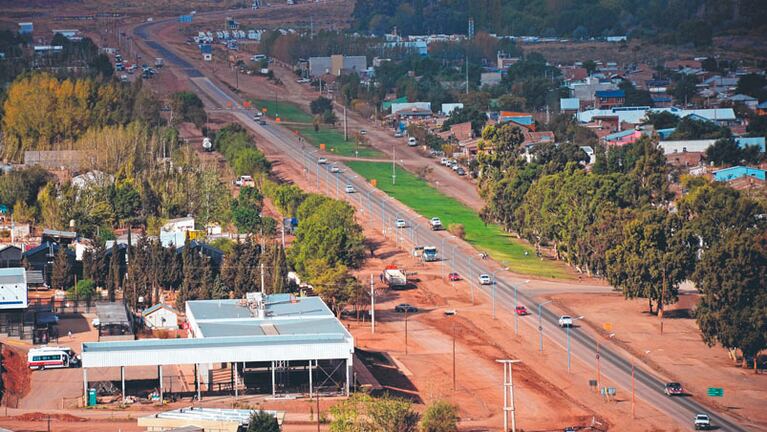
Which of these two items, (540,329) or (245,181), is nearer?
(540,329)

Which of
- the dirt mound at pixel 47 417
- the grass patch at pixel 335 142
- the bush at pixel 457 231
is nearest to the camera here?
the dirt mound at pixel 47 417

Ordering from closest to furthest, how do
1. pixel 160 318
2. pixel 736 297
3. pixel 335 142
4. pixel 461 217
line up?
pixel 736 297
pixel 160 318
pixel 461 217
pixel 335 142

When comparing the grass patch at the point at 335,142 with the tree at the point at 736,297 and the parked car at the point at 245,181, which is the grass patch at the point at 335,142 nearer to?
the parked car at the point at 245,181

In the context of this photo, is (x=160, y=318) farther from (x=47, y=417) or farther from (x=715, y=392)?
(x=715, y=392)

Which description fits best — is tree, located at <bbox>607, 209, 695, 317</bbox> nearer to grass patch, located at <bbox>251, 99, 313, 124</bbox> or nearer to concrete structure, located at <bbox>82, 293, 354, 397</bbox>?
concrete structure, located at <bbox>82, 293, 354, 397</bbox>

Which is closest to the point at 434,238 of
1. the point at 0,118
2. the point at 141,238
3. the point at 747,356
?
the point at 141,238

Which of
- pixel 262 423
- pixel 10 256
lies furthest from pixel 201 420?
pixel 10 256

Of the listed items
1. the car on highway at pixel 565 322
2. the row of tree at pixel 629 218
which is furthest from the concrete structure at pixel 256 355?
the row of tree at pixel 629 218
